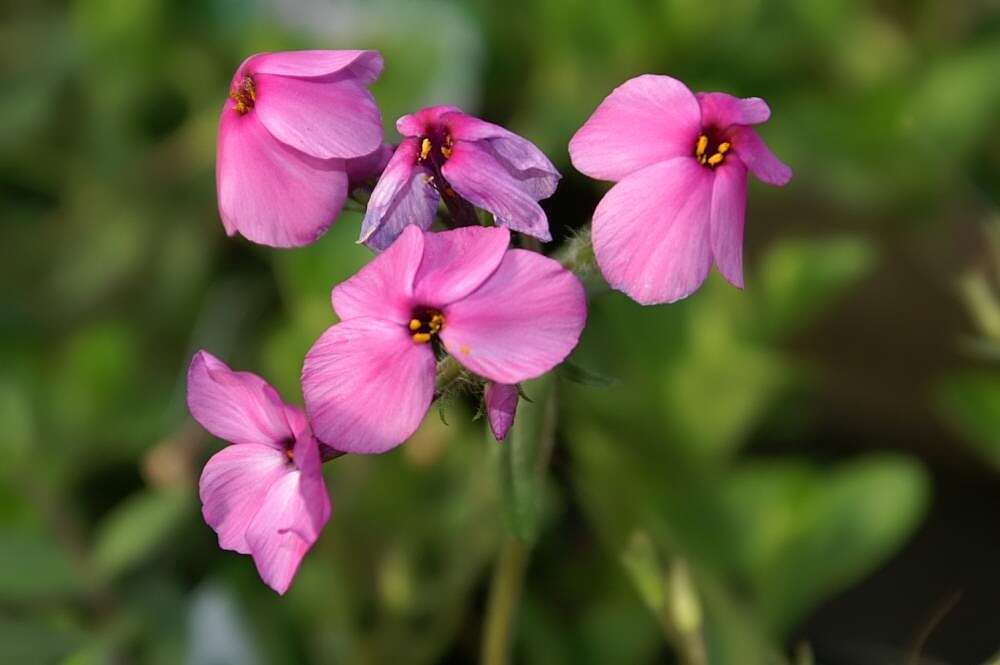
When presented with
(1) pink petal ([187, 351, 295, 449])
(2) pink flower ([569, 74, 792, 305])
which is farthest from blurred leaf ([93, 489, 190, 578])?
(2) pink flower ([569, 74, 792, 305])

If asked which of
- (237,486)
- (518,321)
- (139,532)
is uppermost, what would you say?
(518,321)

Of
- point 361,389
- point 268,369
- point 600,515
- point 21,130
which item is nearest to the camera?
point 361,389

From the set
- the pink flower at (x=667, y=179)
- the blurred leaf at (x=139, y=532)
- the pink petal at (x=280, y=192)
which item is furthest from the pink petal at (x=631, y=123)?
the blurred leaf at (x=139, y=532)

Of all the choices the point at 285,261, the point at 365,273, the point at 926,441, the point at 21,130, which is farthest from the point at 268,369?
the point at 926,441

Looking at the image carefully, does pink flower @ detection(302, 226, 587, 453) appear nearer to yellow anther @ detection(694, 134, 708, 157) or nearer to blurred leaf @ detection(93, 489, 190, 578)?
yellow anther @ detection(694, 134, 708, 157)

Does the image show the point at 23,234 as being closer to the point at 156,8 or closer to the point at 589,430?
the point at 156,8

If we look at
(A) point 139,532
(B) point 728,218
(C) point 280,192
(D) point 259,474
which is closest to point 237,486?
(D) point 259,474

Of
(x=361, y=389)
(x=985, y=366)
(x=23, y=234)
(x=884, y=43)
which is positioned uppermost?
(x=361, y=389)

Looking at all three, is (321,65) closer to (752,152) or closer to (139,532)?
(752,152)
